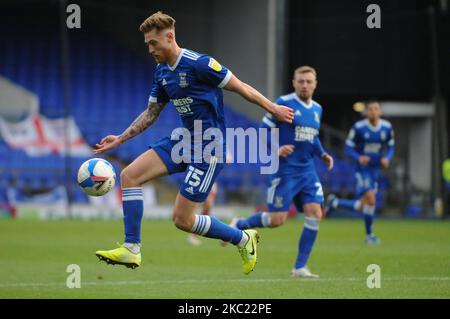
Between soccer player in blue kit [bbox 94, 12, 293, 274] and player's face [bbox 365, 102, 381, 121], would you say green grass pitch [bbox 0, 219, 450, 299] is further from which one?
player's face [bbox 365, 102, 381, 121]

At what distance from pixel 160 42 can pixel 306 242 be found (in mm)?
3180

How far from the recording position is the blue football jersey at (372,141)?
16.1 m

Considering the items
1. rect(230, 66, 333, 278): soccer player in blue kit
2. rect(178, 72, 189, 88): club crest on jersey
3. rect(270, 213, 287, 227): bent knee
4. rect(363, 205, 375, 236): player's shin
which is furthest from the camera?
rect(363, 205, 375, 236): player's shin

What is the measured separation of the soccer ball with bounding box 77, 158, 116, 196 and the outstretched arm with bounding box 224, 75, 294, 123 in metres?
1.40

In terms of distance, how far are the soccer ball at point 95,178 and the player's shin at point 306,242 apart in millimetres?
2550

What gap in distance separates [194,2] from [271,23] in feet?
13.5

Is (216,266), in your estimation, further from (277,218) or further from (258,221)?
(277,218)

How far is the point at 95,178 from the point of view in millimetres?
8250

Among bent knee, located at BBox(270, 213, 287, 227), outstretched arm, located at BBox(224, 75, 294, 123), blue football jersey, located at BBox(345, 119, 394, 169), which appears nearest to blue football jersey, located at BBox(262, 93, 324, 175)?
bent knee, located at BBox(270, 213, 287, 227)

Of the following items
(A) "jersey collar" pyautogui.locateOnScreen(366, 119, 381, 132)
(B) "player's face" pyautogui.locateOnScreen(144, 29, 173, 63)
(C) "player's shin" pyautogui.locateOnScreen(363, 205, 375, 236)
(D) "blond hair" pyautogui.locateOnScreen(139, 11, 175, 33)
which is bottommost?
(C) "player's shin" pyautogui.locateOnScreen(363, 205, 375, 236)

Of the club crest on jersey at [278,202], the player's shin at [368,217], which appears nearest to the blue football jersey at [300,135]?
the club crest on jersey at [278,202]

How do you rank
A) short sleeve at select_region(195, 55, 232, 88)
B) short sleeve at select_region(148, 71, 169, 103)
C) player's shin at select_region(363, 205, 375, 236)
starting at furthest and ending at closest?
player's shin at select_region(363, 205, 375, 236) < short sleeve at select_region(148, 71, 169, 103) < short sleeve at select_region(195, 55, 232, 88)

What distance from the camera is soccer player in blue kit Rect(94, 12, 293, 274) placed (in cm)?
789

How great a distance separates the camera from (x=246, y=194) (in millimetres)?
24266
